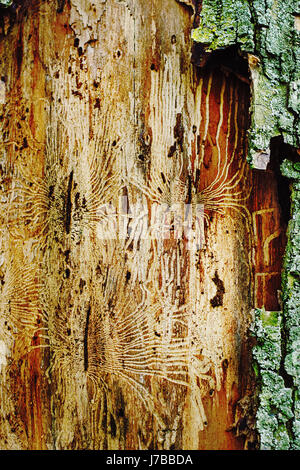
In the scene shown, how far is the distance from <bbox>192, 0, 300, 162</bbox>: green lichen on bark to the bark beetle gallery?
108 mm

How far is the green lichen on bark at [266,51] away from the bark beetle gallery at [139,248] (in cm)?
11

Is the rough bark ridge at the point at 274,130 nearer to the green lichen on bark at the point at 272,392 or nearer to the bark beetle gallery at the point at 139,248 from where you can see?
the green lichen on bark at the point at 272,392

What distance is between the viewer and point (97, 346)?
1182 mm

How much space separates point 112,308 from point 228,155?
1.98ft

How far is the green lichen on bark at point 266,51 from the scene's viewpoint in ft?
3.39

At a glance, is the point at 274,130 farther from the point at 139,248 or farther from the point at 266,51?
the point at 139,248

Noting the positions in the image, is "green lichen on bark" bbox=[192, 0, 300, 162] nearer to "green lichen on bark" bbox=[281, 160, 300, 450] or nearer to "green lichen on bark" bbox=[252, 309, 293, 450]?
"green lichen on bark" bbox=[281, 160, 300, 450]

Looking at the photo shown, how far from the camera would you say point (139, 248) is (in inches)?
46.5

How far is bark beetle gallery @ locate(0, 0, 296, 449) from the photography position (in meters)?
1.16

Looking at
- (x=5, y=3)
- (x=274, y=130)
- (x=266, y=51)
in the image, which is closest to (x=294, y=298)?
(x=274, y=130)

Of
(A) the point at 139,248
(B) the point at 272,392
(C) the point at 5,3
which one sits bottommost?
(B) the point at 272,392

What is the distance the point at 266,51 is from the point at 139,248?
67 centimetres

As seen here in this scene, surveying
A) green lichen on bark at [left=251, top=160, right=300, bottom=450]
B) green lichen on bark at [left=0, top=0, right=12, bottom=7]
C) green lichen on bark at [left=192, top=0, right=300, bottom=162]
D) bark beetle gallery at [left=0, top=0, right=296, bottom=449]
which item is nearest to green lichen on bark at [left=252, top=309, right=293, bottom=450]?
green lichen on bark at [left=251, top=160, right=300, bottom=450]

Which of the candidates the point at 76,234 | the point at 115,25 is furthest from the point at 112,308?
the point at 115,25
